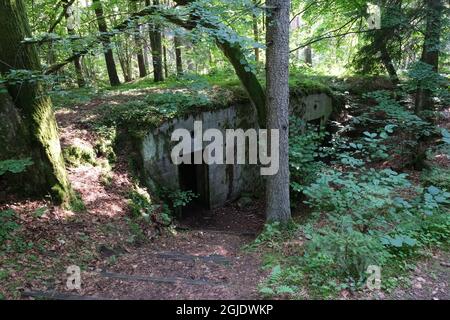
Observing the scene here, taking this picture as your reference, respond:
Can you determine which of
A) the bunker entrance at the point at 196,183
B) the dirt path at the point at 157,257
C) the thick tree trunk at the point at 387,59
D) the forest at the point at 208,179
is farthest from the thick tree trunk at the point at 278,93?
the thick tree trunk at the point at 387,59

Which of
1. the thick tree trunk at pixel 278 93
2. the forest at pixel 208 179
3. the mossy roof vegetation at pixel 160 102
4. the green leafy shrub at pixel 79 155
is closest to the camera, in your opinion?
the forest at pixel 208 179

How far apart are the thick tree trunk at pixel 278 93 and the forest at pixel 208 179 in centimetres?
3

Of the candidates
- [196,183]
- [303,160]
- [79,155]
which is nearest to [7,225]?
[79,155]

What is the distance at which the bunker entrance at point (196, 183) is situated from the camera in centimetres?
955

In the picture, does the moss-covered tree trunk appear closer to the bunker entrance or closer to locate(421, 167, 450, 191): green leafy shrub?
the bunker entrance

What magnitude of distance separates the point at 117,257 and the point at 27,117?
2600mm

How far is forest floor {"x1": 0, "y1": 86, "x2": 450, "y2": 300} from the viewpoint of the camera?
4.05m

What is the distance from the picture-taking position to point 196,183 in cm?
988

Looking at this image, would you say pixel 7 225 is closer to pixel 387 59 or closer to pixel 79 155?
pixel 79 155

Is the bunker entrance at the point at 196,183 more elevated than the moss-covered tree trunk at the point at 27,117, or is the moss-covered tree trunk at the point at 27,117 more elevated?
the moss-covered tree trunk at the point at 27,117

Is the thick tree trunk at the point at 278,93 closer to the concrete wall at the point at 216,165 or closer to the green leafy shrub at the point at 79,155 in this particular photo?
the concrete wall at the point at 216,165

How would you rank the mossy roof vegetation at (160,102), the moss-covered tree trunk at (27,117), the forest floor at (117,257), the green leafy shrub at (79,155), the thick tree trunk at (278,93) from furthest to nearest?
the mossy roof vegetation at (160,102) < the green leafy shrub at (79,155) < the thick tree trunk at (278,93) < the moss-covered tree trunk at (27,117) < the forest floor at (117,257)
